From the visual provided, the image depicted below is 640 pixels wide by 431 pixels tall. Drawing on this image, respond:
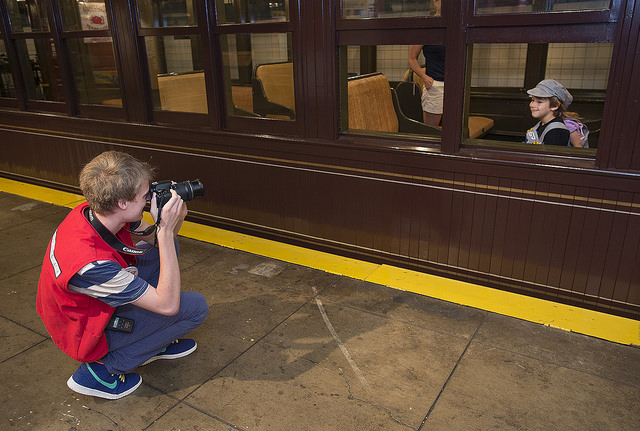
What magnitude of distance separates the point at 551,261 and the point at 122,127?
412cm

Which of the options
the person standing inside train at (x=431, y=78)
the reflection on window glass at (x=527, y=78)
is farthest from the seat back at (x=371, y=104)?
the reflection on window glass at (x=527, y=78)

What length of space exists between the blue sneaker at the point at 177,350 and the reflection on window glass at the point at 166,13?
8.86 ft

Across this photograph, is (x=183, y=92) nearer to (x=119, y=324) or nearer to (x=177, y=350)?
(x=177, y=350)

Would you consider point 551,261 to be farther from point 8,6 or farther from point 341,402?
point 8,6

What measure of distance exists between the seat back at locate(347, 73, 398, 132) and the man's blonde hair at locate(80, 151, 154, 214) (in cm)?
205

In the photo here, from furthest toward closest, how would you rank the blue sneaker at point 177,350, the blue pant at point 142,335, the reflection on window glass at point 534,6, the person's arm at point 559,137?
the person's arm at point 559,137
the blue sneaker at point 177,350
the reflection on window glass at point 534,6
the blue pant at point 142,335

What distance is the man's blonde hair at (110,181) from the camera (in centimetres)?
232

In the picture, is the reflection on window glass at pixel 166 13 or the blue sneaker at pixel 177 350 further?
the reflection on window glass at pixel 166 13

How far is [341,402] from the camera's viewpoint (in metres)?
2.60

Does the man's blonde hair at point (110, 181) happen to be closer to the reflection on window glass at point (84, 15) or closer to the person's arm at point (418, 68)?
the person's arm at point (418, 68)

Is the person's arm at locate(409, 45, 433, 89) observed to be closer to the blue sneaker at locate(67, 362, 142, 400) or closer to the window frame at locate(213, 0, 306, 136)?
the window frame at locate(213, 0, 306, 136)

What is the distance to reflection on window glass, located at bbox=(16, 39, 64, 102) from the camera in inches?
221

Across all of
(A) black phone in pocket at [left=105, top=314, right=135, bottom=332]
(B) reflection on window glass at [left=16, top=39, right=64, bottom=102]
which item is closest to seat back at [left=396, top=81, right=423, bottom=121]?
(A) black phone in pocket at [left=105, top=314, right=135, bottom=332]

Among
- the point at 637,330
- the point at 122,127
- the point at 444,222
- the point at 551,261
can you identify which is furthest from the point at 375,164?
the point at 122,127
